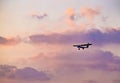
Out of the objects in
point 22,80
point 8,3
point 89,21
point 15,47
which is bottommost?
point 22,80

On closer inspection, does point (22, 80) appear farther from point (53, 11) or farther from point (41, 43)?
point (53, 11)

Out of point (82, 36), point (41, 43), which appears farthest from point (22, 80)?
point (82, 36)

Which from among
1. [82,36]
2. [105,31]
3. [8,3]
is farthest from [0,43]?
[105,31]

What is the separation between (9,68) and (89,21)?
134 cm

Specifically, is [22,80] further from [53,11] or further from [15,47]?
[53,11]

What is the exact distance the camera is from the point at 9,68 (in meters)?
4.61

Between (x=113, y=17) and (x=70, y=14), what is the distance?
24.2 inches

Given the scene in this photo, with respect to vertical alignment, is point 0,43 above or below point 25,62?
above

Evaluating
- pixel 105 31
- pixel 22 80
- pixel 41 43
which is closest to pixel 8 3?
pixel 41 43

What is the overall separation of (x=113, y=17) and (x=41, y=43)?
3.61 feet

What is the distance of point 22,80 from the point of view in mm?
4598

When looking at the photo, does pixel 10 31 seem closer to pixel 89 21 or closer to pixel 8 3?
pixel 8 3

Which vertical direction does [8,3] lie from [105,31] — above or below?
above

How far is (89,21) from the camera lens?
14.9 ft
